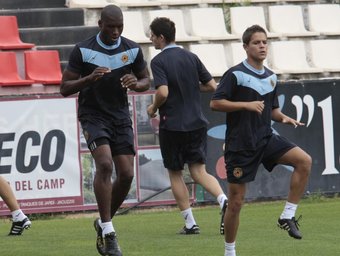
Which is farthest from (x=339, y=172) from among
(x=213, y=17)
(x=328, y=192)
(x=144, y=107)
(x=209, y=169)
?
(x=213, y=17)

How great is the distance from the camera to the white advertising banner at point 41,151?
47.8 ft

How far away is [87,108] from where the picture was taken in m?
9.51

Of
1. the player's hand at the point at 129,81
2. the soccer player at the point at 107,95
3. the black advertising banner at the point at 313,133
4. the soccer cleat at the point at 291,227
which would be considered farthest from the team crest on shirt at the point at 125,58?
the black advertising banner at the point at 313,133

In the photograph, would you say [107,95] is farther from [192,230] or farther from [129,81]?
[192,230]

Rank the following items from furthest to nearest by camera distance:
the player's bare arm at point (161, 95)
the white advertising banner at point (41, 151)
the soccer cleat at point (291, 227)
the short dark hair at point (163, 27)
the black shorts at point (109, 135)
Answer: the white advertising banner at point (41, 151) < the short dark hair at point (163, 27) < the player's bare arm at point (161, 95) < the soccer cleat at point (291, 227) < the black shorts at point (109, 135)

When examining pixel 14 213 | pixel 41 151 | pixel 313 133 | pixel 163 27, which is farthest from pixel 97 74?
pixel 313 133

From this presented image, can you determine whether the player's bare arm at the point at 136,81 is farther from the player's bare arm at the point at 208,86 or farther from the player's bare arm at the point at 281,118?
the player's bare arm at the point at 208,86

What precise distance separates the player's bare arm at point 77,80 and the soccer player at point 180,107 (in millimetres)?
1909

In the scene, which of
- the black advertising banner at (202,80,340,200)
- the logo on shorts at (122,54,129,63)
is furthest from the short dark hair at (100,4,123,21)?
the black advertising banner at (202,80,340,200)

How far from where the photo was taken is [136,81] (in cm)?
920

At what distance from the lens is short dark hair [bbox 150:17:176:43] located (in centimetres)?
1130

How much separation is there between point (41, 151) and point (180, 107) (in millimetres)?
3798

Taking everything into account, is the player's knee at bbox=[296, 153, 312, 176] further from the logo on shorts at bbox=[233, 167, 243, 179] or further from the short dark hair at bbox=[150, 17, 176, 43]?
the short dark hair at bbox=[150, 17, 176, 43]

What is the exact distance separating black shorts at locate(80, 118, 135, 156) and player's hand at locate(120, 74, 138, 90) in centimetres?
44
